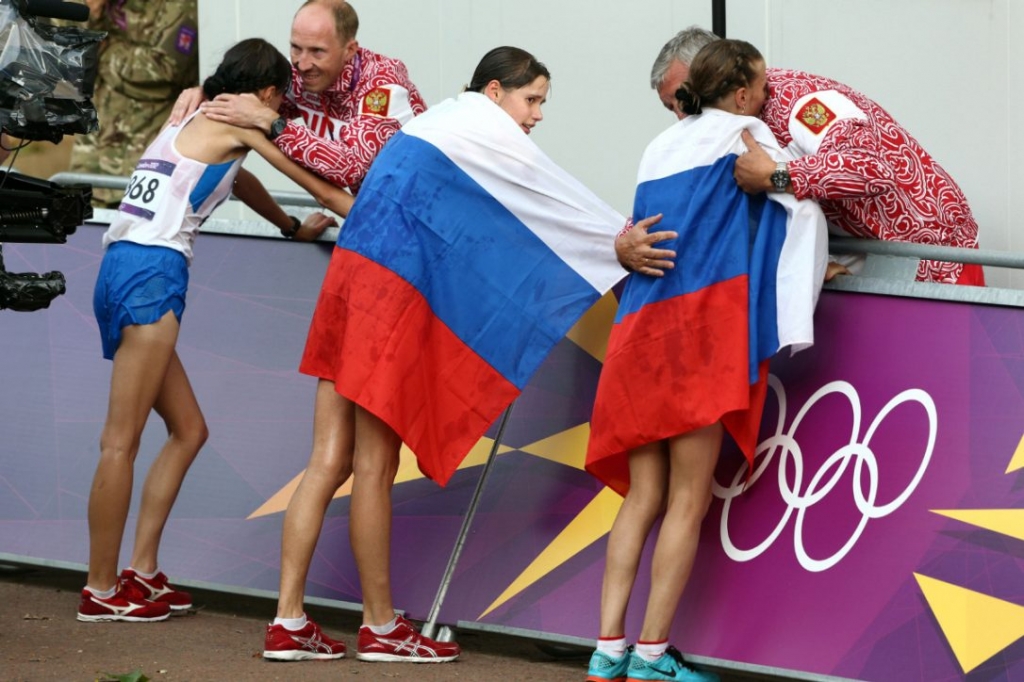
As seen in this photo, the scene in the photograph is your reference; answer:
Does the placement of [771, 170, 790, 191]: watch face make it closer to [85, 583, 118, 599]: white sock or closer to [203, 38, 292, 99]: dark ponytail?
[203, 38, 292, 99]: dark ponytail

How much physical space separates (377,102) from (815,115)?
1.78m

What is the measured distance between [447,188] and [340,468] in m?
1.01

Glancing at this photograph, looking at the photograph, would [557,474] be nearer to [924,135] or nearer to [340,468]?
[340,468]

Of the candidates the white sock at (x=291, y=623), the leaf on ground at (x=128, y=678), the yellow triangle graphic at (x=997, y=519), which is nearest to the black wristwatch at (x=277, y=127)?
the white sock at (x=291, y=623)

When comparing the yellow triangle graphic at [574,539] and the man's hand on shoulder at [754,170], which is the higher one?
the man's hand on shoulder at [754,170]

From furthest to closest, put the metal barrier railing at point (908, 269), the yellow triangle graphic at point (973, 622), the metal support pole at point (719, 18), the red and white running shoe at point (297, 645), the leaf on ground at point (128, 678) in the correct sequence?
the metal support pole at point (719, 18)
the red and white running shoe at point (297, 645)
the leaf on ground at point (128, 678)
the metal barrier railing at point (908, 269)
the yellow triangle graphic at point (973, 622)

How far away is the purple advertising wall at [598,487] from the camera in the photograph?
5219 mm

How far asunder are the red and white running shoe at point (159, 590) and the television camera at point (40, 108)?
161 cm

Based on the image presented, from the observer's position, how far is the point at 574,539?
235 inches

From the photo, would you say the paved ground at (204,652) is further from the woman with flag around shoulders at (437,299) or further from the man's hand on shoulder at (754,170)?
the man's hand on shoulder at (754,170)

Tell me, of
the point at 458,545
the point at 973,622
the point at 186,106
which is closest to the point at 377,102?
the point at 186,106

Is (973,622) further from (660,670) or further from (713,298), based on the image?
(713,298)

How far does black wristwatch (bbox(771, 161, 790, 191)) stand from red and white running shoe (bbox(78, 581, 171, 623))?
2840 mm

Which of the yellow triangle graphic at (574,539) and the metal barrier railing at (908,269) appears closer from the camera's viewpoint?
the metal barrier railing at (908,269)
